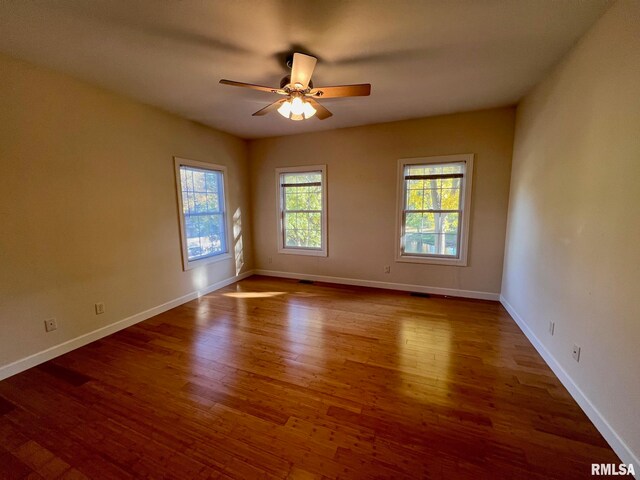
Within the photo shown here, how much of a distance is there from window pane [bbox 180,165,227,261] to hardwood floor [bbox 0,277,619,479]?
1.45 metres

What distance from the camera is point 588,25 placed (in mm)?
1791

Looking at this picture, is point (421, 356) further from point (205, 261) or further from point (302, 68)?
point (205, 261)

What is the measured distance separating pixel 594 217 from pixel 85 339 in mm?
4483

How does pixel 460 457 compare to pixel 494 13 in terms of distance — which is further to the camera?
pixel 494 13

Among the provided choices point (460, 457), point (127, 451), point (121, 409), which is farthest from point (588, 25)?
point (121, 409)

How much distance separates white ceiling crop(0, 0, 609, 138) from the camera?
5.36ft

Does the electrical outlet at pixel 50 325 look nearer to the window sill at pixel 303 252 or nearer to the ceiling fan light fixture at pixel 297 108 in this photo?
the ceiling fan light fixture at pixel 297 108

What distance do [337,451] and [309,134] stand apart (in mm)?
4230

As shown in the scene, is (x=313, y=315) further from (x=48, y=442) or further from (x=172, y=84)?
(x=172, y=84)

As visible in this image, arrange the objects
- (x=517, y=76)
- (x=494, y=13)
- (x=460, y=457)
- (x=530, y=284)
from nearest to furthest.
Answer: (x=460, y=457)
(x=494, y=13)
(x=517, y=76)
(x=530, y=284)

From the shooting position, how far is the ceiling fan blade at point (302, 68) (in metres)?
1.83

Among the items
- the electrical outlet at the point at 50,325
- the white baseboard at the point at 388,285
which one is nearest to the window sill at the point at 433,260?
the white baseboard at the point at 388,285
